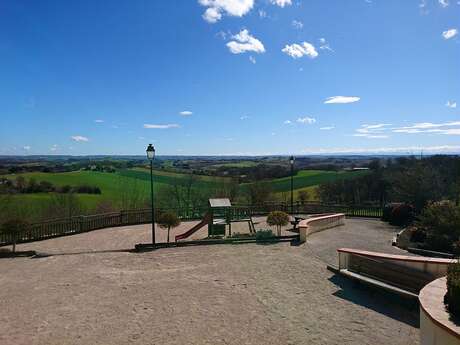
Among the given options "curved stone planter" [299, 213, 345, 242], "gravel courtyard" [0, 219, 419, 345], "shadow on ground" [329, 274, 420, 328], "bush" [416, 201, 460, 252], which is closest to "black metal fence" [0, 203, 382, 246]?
"curved stone planter" [299, 213, 345, 242]

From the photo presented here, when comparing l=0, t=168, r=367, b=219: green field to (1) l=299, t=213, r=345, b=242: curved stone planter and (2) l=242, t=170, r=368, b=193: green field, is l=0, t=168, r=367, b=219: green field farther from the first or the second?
(1) l=299, t=213, r=345, b=242: curved stone planter

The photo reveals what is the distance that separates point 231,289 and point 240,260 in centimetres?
319

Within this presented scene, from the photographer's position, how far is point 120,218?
22734 millimetres

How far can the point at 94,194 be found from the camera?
5672 cm

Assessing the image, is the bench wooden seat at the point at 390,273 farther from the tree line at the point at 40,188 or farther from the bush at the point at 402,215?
the tree line at the point at 40,188

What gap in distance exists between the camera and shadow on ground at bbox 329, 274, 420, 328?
305 inches

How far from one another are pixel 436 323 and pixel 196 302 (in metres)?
5.26

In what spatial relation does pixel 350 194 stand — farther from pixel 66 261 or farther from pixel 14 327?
pixel 14 327

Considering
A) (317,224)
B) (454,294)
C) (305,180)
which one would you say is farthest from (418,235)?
(305,180)

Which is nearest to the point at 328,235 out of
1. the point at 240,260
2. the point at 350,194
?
the point at 240,260

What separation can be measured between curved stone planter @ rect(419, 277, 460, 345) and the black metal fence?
594 inches

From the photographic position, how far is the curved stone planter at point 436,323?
4.52 m

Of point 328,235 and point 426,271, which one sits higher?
point 426,271

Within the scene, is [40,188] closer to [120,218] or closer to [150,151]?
[120,218]
